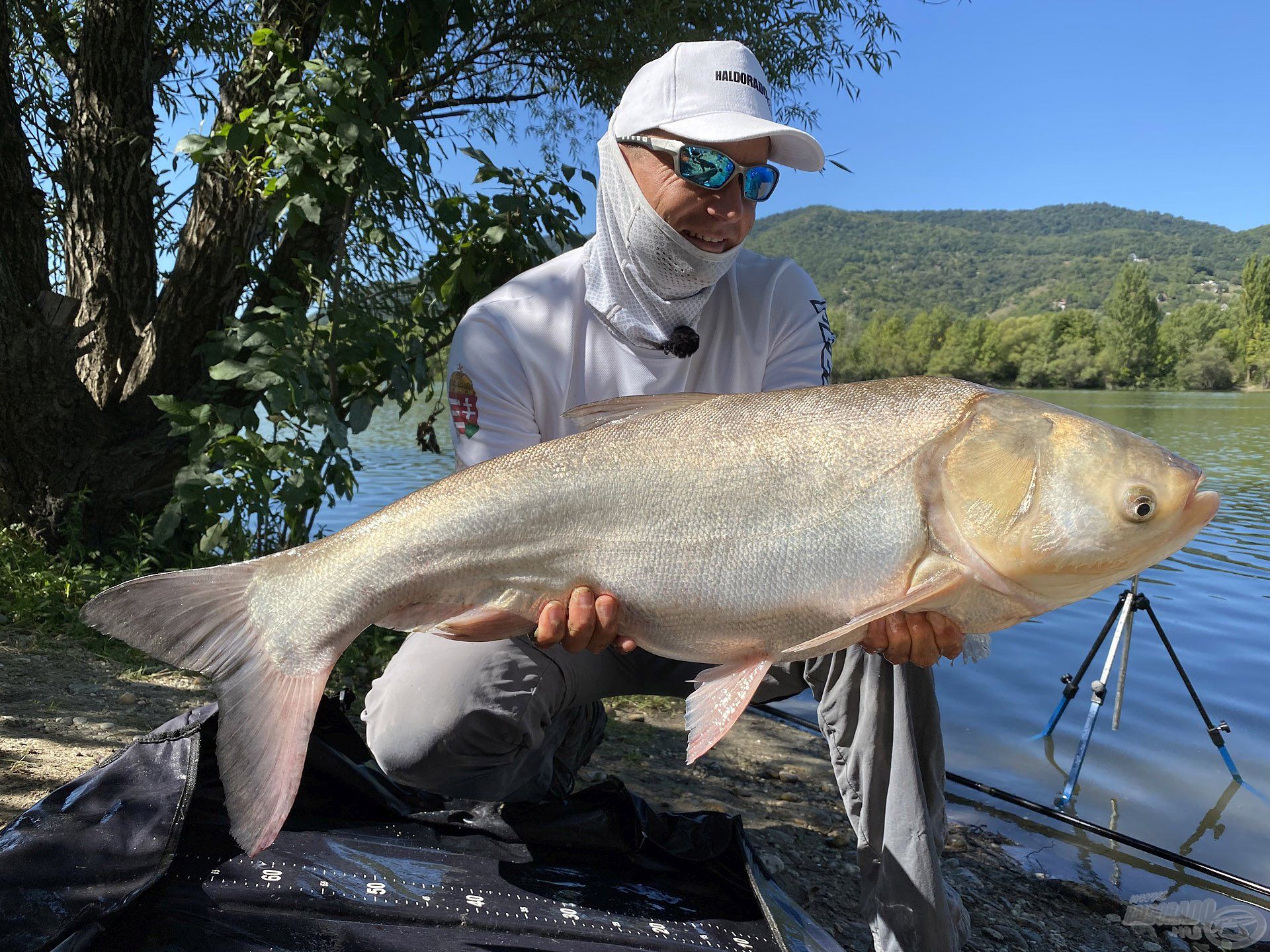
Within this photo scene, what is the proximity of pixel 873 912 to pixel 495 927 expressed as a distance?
834mm

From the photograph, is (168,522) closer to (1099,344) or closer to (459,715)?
(459,715)

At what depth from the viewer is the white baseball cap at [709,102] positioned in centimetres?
244

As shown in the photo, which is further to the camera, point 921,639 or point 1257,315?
point 1257,315

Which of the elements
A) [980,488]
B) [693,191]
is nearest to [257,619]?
[980,488]

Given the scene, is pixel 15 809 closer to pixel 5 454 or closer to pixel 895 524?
pixel 895 524

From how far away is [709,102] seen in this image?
2.51 meters

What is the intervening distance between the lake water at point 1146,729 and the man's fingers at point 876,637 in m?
1.98

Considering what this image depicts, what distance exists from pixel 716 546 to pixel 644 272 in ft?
3.66

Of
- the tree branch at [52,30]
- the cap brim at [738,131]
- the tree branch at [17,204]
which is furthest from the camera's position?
the tree branch at [52,30]

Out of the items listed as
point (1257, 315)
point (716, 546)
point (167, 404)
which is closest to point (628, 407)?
point (716, 546)

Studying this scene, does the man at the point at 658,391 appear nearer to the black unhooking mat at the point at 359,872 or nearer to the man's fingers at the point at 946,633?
the man's fingers at the point at 946,633

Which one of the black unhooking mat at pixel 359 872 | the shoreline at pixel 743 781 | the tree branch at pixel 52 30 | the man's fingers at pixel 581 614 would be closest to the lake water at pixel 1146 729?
the shoreline at pixel 743 781

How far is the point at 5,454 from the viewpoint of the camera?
475cm

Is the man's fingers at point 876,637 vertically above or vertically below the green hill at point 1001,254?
below
